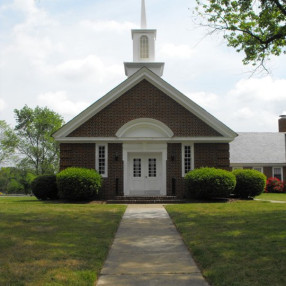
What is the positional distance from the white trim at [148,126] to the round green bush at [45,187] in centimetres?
443

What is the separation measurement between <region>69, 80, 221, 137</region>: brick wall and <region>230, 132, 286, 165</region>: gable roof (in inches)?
575

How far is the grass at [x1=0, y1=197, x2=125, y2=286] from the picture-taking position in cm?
572

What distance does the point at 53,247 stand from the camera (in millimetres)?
7730

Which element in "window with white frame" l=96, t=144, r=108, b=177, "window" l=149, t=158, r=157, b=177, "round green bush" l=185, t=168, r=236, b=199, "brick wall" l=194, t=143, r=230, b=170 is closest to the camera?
"round green bush" l=185, t=168, r=236, b=199

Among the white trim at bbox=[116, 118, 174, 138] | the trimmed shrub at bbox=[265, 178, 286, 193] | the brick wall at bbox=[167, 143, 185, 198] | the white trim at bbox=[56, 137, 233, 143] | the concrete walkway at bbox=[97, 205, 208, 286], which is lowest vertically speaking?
the concrete walkway at bbox=[97, 205, 208, 286]

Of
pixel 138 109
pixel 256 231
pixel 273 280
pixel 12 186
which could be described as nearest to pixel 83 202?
pixel 138 109

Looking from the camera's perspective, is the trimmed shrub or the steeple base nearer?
the steeple base

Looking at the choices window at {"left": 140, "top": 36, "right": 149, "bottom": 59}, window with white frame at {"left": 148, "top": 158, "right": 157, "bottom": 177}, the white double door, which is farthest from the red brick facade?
window at {"left": 140, "top": 36, "right": 149, "bottom": 59}

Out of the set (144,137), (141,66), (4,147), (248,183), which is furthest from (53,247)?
(4,147)

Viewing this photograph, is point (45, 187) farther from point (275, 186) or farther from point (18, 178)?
point (18, 178)

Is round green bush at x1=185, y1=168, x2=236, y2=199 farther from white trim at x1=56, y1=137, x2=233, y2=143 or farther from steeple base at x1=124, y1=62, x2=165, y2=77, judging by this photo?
steeple base at x1=124, y1=62, x2=165, y2=77

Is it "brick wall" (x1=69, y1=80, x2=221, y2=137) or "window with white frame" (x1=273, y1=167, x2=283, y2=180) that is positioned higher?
"brick wall" (x1=69, y1=80, x2=221, y2=137)

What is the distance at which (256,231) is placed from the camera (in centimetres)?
930

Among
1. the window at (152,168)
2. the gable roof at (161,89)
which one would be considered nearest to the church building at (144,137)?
the gable roof at (161,89)
